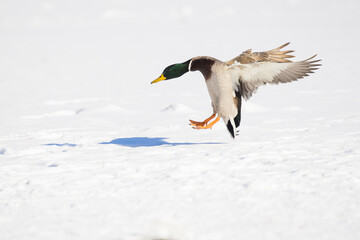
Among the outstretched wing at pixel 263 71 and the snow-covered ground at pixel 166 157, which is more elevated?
the outstretched wing at pixel 263 71

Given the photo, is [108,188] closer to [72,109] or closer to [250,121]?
[250,121]

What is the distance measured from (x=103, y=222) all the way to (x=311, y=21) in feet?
77.2

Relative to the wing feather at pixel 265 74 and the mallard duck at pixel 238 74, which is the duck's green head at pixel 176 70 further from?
the wing feather at pixel 265 74

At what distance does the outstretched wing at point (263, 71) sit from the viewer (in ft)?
16.1

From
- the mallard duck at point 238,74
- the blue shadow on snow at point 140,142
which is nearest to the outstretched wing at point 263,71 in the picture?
the mallard duck at point 238,74

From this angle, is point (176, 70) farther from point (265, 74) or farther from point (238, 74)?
point (265, 74)

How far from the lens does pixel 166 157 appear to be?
428 centimetres

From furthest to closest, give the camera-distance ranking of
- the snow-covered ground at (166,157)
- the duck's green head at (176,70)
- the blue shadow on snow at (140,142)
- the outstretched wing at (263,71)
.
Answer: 1. the duck's green head at (176,70)
2. the blue shadow on snow at (140,142)
3. the outstretched wing at (263,71)
4. the snow-covered ground at (166,157)

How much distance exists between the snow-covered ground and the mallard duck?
40 cm

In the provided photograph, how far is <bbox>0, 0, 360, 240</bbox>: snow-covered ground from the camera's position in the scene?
276 cm

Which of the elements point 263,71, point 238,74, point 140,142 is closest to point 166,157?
point 140,142

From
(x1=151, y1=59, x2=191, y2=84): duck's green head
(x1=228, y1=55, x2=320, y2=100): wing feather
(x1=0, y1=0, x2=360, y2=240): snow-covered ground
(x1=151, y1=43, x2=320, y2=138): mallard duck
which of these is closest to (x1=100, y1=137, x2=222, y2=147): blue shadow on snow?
(x1=0, y1=0, x2=360, y2=240): snow-covered ground

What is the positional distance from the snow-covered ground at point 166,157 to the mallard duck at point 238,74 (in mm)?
395

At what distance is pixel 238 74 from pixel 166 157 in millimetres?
1312
